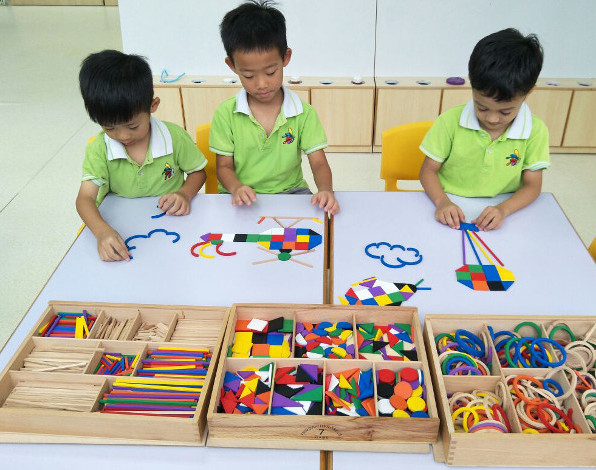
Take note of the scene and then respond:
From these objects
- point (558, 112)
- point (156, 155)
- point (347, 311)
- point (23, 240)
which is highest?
point (156, 155)

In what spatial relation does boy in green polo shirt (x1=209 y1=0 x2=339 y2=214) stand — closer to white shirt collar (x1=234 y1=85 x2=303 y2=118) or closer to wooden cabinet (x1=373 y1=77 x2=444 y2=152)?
white shirt collar (x1=234 y1=85 x2=303 y2=118)

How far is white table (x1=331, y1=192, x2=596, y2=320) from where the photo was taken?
1.06 m

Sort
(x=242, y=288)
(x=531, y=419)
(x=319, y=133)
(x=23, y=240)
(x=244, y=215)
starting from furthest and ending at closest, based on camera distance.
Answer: (x=23, y=240)
(x=319, y=133)
(x=244, y=215)
(x=242, y=288)
(x=531, y=419)

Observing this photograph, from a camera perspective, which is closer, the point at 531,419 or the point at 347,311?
the point at 531,419

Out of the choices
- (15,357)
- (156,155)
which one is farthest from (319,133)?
(15,357)

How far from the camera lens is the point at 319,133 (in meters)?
1.62

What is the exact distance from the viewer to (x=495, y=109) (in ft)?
4.27

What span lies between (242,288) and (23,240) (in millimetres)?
1827

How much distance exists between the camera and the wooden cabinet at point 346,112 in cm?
306

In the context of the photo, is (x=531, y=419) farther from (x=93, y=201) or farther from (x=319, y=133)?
(x=93, y=201)

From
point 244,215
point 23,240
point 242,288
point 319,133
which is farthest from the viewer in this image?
point 23,240

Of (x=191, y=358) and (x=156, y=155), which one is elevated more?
(x=156, y=155)

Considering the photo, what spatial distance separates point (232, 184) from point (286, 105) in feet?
0.99

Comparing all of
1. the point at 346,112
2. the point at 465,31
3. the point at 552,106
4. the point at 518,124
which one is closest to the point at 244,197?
the point at 518,124
